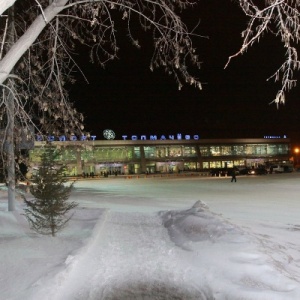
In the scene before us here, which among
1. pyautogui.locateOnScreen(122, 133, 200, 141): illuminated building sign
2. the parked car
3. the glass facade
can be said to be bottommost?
the parked car

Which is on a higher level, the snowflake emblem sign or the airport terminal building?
the snowflake emblem sign

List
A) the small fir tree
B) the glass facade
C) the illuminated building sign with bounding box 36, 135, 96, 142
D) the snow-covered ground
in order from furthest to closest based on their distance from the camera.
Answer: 1. the glass facade
2. the small fir tree
3. the illuminated building sign with bounding box 36, 135, 96, 142
4. the snow-covered ground

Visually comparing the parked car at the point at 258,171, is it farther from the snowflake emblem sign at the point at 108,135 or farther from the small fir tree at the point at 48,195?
the small fir tree at the point at 48,195

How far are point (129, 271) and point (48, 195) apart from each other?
389cm

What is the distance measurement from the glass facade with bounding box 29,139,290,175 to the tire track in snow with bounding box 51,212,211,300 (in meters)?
76.7

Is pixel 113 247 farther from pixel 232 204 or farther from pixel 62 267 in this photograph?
pixel 232 204

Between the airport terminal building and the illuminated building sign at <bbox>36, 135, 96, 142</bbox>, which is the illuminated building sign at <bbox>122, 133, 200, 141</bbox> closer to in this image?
the airport terminal building

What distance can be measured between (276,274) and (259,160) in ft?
345

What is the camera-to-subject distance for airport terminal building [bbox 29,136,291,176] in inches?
3676

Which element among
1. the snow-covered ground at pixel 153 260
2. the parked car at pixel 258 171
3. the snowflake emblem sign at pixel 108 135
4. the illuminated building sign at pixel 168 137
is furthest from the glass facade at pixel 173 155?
the snow-covered ground at pixel 153 260

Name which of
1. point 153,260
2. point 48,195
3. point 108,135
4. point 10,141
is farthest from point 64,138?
point 108,135

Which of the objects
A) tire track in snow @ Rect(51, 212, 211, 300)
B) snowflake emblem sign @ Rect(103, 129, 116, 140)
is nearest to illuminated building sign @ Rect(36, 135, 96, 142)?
tire track in snow @ Rect(51, 212, 211, 300)

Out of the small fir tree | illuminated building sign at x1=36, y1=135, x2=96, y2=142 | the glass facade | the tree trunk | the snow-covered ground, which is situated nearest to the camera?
the snow-covered ground

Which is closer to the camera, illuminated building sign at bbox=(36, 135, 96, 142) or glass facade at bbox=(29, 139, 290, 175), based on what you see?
illuminated building sign at bbox=(36, 135, 96, 142)
